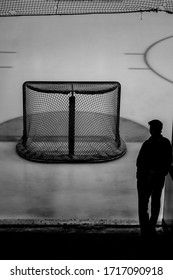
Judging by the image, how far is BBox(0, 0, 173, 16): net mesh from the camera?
12.1m

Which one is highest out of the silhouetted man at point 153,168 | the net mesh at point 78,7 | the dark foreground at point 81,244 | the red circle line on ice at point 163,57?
the net mesh at point 78,7

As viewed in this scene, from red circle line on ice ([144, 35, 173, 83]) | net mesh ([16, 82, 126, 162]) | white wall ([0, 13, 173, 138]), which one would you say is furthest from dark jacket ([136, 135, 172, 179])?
red circle line on ice ([144, 35, 173, 83])

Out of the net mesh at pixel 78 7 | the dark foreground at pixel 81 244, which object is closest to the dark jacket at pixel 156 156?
the dark foreground at pixel 81 244

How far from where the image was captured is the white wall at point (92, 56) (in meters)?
7.86

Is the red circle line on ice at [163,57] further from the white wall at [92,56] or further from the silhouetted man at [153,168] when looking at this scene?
the silhouetted man at [153,168]

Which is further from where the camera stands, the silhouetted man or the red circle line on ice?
the red circle line on ice

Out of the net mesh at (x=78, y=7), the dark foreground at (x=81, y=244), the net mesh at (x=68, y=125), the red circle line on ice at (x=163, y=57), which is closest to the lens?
the dark foreground at (x=81, y=244)

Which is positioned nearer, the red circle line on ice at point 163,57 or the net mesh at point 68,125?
the net mesh at point 68,125

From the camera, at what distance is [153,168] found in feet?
12.0

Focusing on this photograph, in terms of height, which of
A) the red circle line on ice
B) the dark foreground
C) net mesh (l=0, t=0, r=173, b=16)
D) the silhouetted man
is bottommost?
the dark foreground

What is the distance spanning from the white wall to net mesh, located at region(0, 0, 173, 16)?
0.30 metres

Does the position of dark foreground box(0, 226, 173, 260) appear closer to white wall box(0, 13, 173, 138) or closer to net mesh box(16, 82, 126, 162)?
net mesh box(16, 82, 126, 162)

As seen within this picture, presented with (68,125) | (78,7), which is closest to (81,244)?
(68,125)

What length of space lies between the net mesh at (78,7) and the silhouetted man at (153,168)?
9.01 metres
